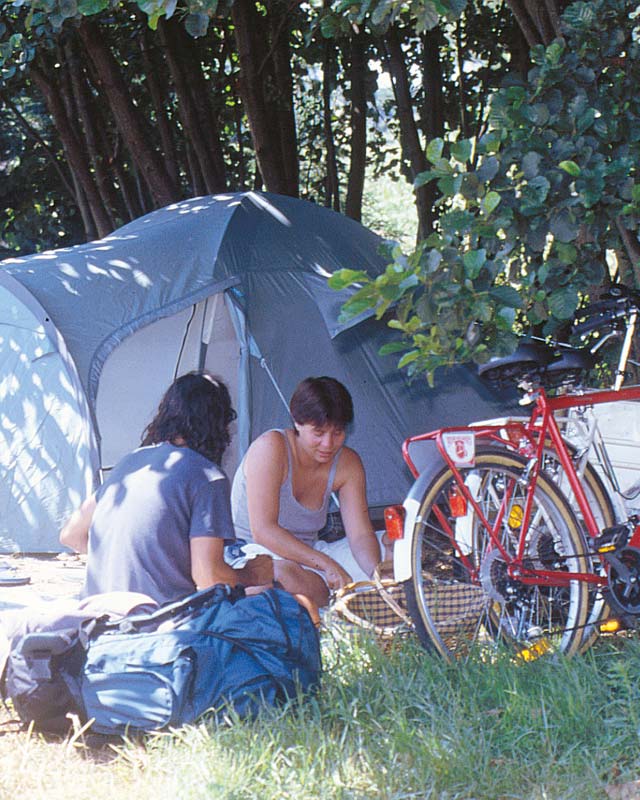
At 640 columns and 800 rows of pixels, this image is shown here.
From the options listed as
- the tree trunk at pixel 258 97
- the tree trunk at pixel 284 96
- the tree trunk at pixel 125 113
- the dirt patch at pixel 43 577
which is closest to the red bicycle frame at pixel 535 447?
the dirt patch at pixel 43 577

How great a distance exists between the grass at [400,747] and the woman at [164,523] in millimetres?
522

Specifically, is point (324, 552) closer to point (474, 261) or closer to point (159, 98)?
point (474, 261)

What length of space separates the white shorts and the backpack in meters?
0.82

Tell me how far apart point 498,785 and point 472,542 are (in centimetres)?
97

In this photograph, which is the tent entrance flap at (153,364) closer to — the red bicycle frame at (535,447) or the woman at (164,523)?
the woman at (164,523)

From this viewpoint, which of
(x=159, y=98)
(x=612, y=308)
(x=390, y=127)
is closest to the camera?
(x=612, y=308)

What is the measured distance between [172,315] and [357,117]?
3727 mm

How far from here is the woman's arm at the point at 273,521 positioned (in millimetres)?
4469

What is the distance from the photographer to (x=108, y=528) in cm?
369

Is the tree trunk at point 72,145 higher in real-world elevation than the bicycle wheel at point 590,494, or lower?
higher

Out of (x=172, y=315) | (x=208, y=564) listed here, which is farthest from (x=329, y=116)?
(x=208, y=564)

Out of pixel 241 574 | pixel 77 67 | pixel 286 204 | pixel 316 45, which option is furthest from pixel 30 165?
pixel 241 574

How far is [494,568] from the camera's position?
3.62m

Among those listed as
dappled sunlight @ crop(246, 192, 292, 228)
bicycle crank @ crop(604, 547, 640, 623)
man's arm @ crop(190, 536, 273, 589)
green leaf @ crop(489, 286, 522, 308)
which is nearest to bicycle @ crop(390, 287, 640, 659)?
bicycle crank @ crop(604, 547, 640, 623)
